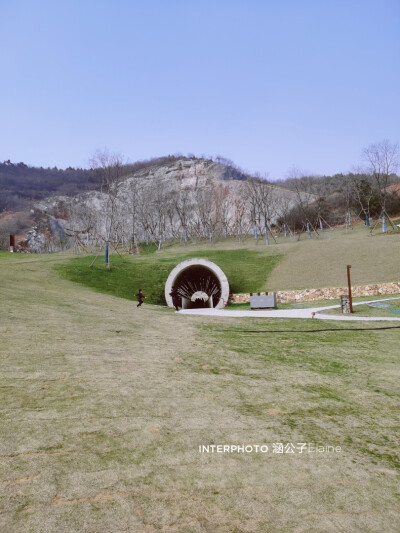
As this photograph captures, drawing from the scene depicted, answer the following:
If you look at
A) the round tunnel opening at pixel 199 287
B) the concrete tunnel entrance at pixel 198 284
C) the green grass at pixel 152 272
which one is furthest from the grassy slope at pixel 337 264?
the concrete tunnel entrance at pixel 198 284

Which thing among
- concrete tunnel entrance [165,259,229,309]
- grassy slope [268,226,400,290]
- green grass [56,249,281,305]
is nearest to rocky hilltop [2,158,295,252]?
green grass [56,249,281,305]

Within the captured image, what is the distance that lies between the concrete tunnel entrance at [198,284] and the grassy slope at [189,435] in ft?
63.7

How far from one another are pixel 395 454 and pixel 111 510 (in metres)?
3.83

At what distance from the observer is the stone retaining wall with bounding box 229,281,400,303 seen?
27781 mm

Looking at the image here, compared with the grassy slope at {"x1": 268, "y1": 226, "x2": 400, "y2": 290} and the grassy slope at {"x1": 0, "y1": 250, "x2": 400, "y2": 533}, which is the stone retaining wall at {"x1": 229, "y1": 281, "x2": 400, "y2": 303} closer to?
the grassy slope at {"x1": 268, "y1": 226, "x2": 400, "y2": 290}

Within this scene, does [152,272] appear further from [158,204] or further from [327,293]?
[158,204]

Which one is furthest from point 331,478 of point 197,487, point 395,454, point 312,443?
point 197,487

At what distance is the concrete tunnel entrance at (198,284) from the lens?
30359mm

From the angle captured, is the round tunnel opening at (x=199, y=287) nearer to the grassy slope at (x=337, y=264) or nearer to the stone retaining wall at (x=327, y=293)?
the stone retaining wall at (x=327, y=293)

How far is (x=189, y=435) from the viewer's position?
5.34 metres

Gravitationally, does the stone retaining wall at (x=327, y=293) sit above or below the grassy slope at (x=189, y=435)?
below

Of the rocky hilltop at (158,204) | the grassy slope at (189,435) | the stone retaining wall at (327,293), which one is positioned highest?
the rocky hilltop at (158,204)

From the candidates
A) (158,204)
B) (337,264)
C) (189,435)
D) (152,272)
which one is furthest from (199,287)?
(158,204)

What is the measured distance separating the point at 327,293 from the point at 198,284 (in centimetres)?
1395
